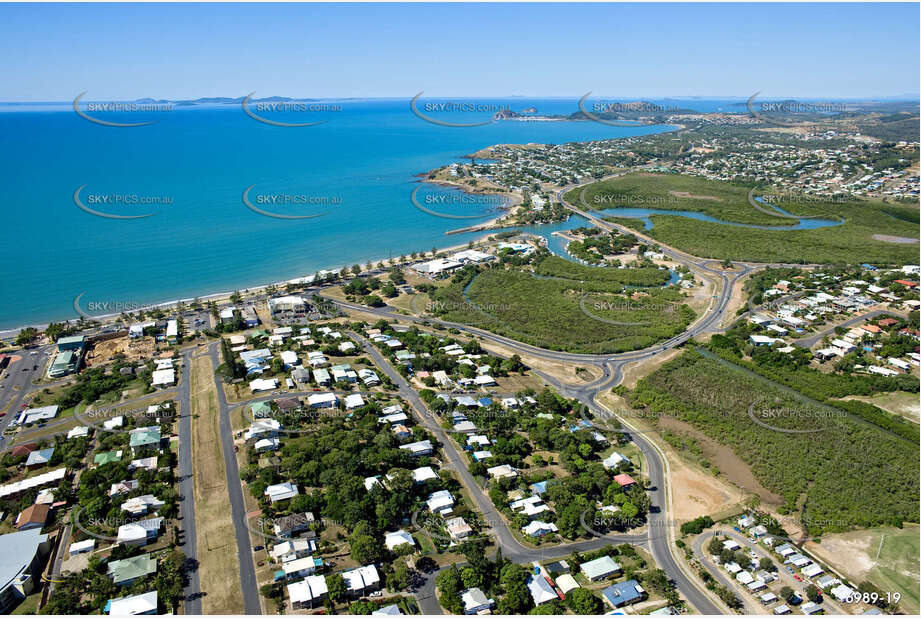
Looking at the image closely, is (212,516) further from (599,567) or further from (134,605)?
(599,567)

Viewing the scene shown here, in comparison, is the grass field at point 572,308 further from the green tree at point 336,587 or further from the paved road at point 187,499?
the green tree at point 336,587

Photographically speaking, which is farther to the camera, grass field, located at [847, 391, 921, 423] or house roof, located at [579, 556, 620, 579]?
grass field, located at [847, 391, 921, 423]

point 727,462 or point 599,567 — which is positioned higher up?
point 599,567

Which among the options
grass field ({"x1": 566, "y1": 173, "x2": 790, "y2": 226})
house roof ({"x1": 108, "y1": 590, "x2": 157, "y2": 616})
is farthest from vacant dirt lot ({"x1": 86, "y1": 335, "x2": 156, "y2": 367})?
Result: grass field ({"x1": 566, "y1": 173, "x2": 790, "y2": 226})

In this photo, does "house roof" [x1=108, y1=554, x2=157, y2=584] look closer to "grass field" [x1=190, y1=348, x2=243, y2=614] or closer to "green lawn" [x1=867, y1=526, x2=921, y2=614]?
"grass field" [x1=190, y1=348, x2=243, y2=614]

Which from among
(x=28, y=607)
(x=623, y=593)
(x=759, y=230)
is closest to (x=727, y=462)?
(x=623, y=593)

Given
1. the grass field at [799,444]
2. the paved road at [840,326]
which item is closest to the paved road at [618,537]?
the grass field at [799,444]

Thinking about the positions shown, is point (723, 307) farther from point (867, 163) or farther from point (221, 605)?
point (867, 163)

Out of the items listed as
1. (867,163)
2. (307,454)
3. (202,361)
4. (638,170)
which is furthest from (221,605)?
(867,163)
